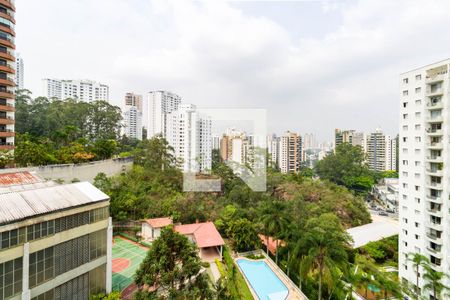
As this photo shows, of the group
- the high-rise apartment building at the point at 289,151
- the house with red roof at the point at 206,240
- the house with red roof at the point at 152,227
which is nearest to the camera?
the house with red roof at the point at 206,240

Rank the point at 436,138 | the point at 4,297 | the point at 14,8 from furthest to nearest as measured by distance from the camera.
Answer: the point at 14,8, the point at 436,138, the point at 4,297

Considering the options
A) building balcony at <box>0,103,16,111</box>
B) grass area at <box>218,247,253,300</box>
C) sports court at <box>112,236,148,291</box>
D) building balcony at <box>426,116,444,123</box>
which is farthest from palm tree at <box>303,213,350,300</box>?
building balcony at <box>0,103,16,111</box>

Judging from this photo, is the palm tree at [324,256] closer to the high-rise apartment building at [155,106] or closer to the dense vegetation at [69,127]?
the dense vegetation at [69,127]

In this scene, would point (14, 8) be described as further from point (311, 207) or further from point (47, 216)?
point (311, 207)

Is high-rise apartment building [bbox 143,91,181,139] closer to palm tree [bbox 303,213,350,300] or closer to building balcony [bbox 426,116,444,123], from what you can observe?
palm tree [bbox 303,213,350,300]

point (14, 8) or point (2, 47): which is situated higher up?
point (14, 8)

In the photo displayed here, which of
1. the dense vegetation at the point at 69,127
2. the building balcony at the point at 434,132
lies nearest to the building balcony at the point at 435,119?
the building balcony at the point at 434,132

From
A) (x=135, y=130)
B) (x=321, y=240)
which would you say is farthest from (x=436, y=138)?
(x=135, y=130)
